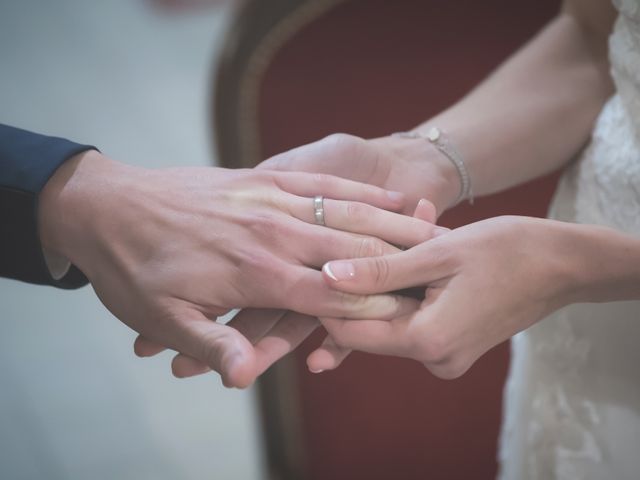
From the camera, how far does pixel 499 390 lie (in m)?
1.11

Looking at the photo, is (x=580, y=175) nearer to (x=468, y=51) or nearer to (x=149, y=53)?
(x=468, y=51)

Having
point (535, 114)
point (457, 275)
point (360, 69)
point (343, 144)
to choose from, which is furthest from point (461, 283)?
point (360, 69)

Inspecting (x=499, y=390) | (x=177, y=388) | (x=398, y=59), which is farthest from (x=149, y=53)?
(x=499, y=390)

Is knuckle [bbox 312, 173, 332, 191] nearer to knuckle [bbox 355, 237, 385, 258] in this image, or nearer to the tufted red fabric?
knuckle [bbox 355, 237, 385, 258]

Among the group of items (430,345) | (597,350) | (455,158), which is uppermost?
(455,158)

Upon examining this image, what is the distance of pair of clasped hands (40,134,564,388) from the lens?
1.90ft

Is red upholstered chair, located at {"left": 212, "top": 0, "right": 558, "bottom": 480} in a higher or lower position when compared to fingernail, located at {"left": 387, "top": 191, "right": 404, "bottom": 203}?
higher

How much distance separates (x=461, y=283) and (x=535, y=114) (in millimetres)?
336

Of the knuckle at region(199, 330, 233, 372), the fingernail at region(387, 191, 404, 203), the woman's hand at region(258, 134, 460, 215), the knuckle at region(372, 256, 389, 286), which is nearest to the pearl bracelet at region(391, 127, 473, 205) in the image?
the woman's hand at region(258, 134, 460, 215)

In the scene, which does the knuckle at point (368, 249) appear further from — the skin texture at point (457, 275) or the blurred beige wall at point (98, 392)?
the blurred beige wall at point (98, 392)

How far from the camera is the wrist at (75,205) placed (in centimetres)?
62

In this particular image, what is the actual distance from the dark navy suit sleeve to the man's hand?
0.01m

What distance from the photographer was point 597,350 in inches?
30.8

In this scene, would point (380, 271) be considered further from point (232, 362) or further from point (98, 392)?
point (98, 392)
